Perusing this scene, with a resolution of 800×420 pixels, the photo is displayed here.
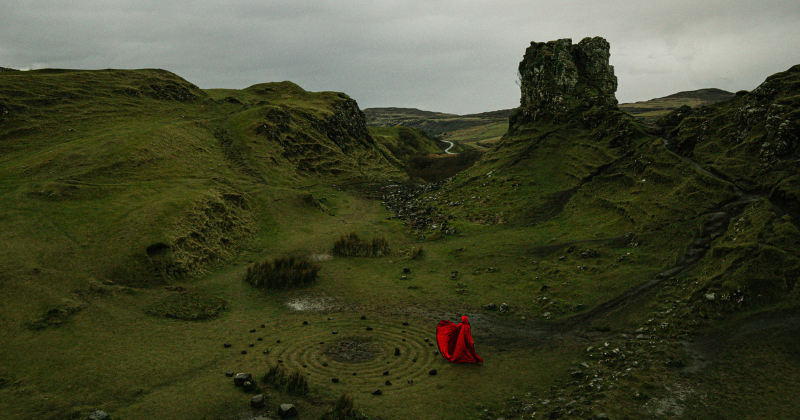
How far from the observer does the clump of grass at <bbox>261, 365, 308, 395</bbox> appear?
14.3 m

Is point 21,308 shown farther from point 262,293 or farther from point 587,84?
point 587,84

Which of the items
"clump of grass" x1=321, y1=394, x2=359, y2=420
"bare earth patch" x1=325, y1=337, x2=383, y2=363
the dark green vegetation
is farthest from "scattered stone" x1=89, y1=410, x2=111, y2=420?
"bare earth patch" x1=325, y1=337, x2=383, y2=363

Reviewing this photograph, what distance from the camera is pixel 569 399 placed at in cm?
1356

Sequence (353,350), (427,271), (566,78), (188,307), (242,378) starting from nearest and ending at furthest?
1. (242,378)
2. (353,350)
3. (188,307)
4. (427,271)
5. (566,78)

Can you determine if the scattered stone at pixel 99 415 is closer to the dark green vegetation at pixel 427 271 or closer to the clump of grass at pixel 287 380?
the dark green vegetation at pixel 427 271

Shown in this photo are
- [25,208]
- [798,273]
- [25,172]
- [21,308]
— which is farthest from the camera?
[25,172]

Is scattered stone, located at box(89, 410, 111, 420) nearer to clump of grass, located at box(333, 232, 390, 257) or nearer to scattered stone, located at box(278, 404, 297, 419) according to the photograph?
scattered stone, located at box(278, 404, 297, 419)

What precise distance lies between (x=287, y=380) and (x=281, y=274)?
12.6 metres

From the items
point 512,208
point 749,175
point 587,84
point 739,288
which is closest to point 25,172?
point 512,208

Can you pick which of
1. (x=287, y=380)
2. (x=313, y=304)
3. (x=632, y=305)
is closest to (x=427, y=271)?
(x=313, y=304)

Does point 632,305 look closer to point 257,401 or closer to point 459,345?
point 459,345

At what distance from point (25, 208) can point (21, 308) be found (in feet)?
41.8

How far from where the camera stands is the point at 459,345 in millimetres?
17062

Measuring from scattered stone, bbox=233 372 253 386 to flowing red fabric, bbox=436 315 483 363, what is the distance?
7.58 meters
